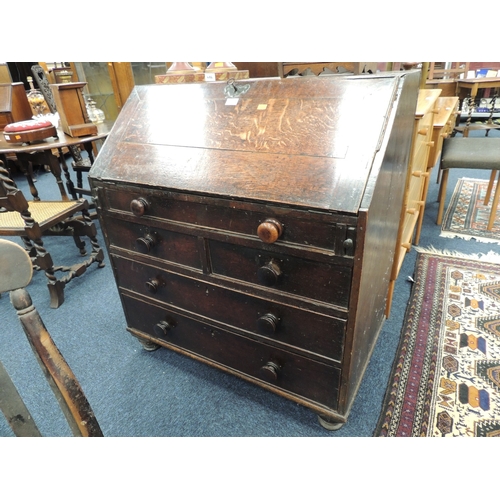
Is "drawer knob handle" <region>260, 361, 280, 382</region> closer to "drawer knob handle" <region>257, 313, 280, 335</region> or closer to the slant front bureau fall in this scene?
the slant front bureau fall

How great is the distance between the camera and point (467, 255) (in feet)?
8.11

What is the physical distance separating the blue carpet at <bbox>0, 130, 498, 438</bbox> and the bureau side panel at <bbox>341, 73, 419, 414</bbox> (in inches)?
9.1

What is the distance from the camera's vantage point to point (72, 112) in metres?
2.49

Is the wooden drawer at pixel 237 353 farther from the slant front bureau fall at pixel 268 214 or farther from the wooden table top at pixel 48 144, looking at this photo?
the wooden table top at pixel 48 144

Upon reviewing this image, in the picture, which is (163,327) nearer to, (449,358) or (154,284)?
(154,284)

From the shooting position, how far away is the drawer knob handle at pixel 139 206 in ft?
4.21

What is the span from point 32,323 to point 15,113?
347 cm

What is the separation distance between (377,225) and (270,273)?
37 cm

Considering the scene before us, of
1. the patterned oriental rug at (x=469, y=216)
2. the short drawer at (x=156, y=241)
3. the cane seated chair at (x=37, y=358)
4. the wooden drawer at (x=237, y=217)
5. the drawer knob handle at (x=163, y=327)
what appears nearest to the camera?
the cane seated chair at (x=37, y=358)

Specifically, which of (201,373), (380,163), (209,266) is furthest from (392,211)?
(201,373)

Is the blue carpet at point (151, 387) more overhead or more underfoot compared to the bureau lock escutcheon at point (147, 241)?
more underfoot

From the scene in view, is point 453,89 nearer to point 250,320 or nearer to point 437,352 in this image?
point 437,352

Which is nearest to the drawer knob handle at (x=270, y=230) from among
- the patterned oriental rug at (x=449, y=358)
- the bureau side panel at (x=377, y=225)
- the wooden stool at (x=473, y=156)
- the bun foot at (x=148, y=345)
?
the bureau side panel at (x=377, y=225)

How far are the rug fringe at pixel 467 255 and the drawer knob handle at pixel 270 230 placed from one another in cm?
191
